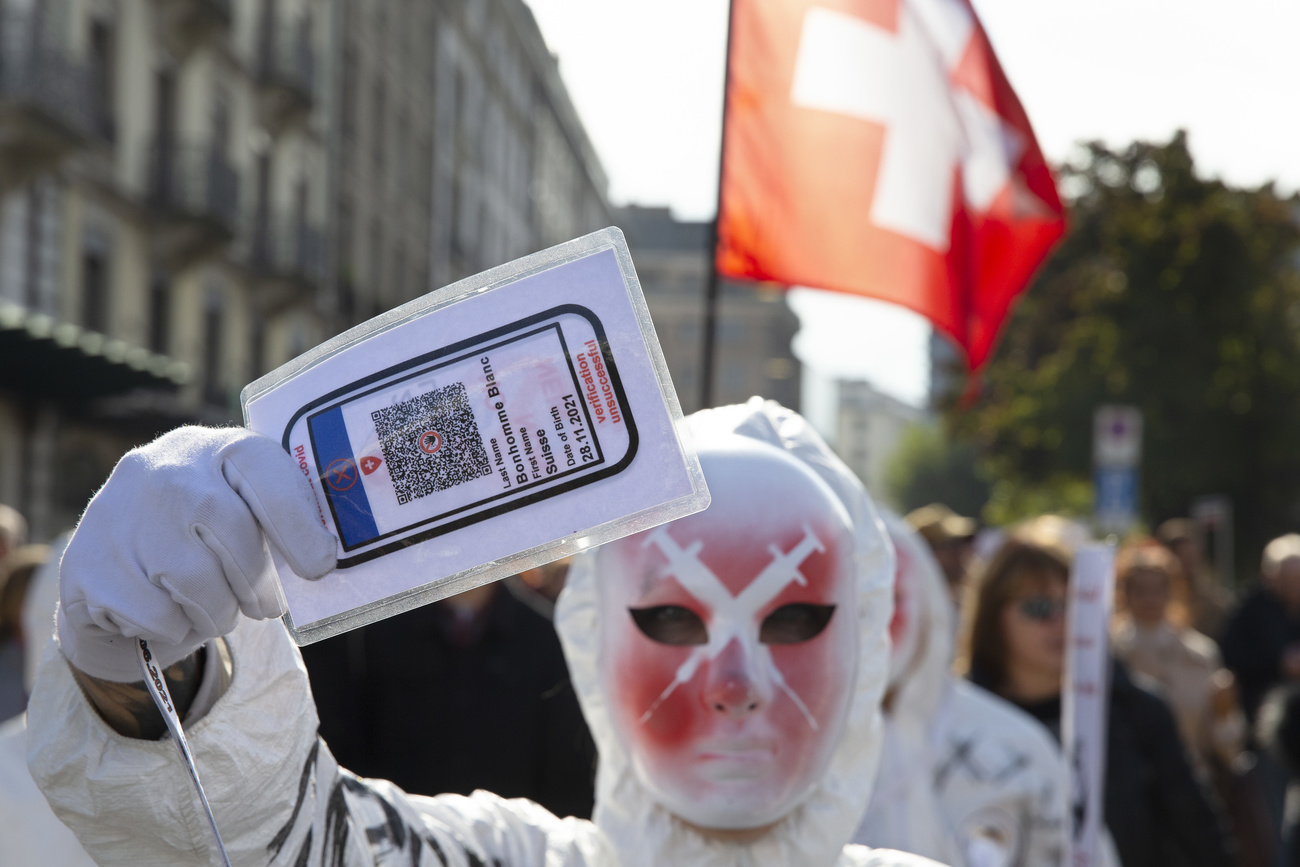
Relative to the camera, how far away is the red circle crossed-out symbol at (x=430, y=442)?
1431mm

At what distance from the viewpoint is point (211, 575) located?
1.35 m

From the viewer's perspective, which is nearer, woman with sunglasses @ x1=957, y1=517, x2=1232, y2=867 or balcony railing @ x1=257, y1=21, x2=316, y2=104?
woman with sunglasses @ x1=957, y1=517, x2=1232, y2=867

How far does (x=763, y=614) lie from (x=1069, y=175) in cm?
2956

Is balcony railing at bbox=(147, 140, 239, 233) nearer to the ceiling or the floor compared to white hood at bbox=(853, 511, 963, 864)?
nearer to the floor

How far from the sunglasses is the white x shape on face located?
2.63m

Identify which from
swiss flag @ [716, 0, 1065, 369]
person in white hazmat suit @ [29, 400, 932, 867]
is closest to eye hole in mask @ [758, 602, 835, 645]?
person in white hazmat suit @ [29, 400, 932, 867]

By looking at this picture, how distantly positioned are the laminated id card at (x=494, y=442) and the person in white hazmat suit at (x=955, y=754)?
2.30 meters

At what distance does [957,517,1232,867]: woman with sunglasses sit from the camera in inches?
166

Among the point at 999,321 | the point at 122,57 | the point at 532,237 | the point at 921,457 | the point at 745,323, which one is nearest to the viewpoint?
the point at 999,321

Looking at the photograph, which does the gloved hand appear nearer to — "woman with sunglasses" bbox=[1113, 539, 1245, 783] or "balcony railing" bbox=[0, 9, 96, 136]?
"woman with sunglasses" bbox=[1113, 539, 1245, 783]

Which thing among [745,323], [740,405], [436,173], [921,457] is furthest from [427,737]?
[921,457]

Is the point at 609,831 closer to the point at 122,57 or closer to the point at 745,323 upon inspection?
the point at 122,57

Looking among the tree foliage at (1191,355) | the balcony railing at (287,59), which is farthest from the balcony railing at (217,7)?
the tree foliage at (1191,355)

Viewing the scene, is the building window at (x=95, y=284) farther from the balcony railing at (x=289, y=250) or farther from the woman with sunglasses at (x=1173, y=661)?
the woman with sunglasses at (x=1173, y=661)
